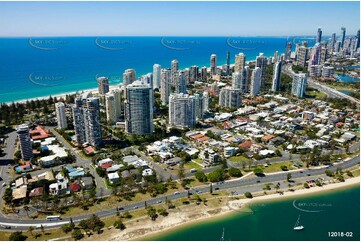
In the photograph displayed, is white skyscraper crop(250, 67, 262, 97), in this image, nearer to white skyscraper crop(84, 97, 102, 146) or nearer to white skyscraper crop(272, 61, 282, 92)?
white skyscraper crop(272, 61, 282, 92)

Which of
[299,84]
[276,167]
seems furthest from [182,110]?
[299,84]

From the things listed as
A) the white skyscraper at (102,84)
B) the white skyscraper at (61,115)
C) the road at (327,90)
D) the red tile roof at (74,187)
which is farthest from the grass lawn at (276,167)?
the white skyscraper at (102,84)

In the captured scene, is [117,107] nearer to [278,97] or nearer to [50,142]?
[50,142]

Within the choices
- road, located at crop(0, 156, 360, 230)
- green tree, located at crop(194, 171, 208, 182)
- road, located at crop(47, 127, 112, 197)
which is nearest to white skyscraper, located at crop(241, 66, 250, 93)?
road, located at crop(0, 156, 360, 230)

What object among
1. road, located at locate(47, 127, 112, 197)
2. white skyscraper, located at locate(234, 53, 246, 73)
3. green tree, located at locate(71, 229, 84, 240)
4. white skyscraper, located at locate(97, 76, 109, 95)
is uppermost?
white skyscraper, located at locate(234, 53, 246, 73)

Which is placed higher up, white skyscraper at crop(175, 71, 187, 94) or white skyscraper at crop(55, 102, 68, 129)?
white skyscraper at crop(175, 71, 187, 94)

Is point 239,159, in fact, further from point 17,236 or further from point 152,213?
point 17,236

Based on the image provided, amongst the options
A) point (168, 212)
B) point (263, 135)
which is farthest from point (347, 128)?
point (168, 212)
